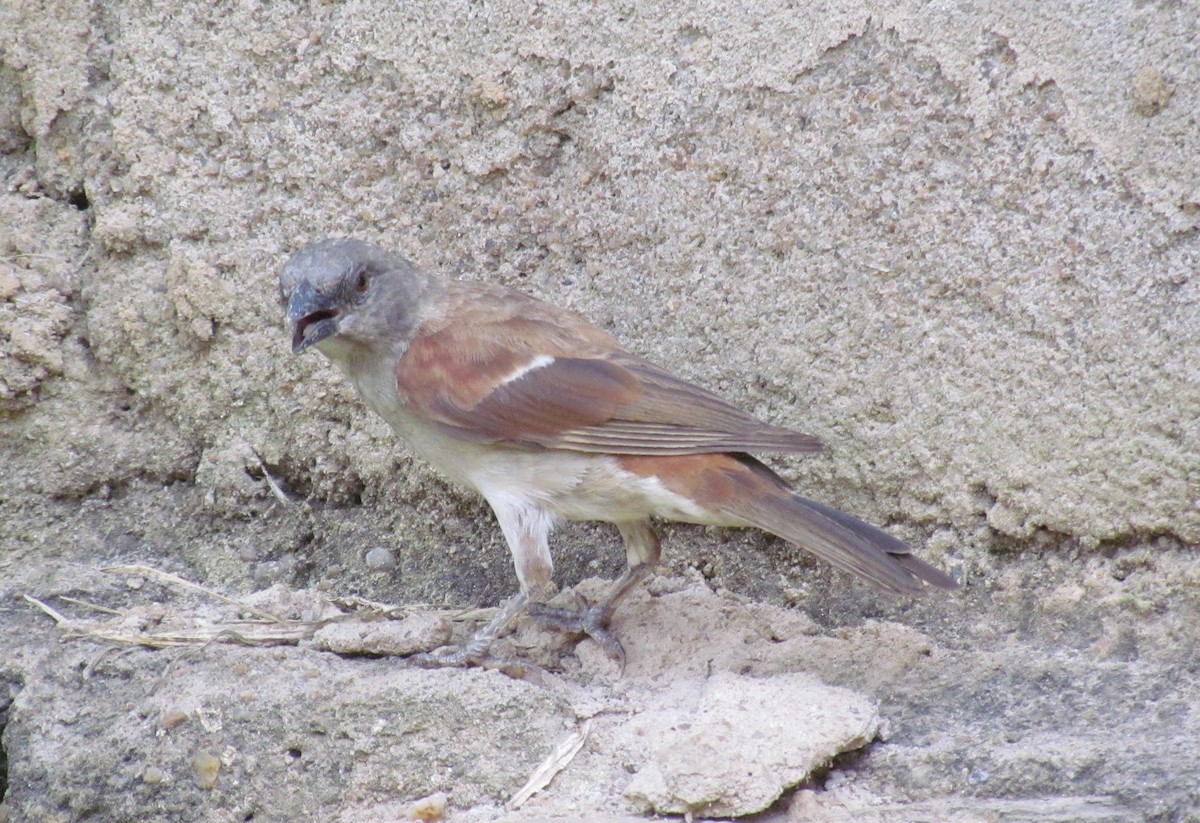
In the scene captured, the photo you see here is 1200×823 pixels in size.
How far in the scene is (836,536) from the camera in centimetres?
366

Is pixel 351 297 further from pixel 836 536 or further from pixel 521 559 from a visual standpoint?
pixel 836 536

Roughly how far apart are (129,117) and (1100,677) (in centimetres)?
352

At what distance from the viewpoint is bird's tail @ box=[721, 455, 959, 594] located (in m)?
3.57

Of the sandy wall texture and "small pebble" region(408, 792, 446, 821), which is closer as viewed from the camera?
"small pebble" region(408, 792, 446, 821)

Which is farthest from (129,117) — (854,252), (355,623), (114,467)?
(854,252)

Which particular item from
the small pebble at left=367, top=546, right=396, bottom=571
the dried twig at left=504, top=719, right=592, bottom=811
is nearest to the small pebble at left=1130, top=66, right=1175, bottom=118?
the dried twig at left=504, top=719, right=592, bottom=811

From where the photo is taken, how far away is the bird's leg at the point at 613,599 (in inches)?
159

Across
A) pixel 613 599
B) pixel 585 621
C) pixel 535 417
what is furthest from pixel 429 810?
pixel 535 417

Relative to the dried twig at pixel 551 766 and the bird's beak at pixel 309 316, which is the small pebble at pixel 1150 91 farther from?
the bird's beak at pixel 309 316

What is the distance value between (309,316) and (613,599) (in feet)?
4.27

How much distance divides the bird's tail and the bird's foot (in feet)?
1.75

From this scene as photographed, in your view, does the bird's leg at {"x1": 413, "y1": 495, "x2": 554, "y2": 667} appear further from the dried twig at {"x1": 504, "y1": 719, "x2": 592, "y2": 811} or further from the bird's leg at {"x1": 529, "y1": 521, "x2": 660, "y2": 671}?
the dried twig at {"x1": 504, "y1": 719, "x2": 592, "y2": 811}

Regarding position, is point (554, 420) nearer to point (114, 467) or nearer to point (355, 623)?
point (355, 623)

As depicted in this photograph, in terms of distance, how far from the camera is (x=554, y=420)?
398cm
